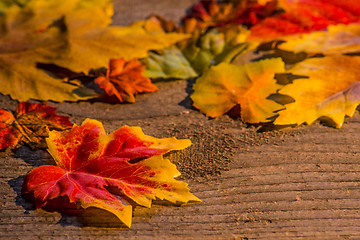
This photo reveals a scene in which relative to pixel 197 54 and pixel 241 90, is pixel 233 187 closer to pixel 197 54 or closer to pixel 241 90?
pixel 241 90

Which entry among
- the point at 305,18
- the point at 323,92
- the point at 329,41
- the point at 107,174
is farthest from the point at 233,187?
the point at 305,18

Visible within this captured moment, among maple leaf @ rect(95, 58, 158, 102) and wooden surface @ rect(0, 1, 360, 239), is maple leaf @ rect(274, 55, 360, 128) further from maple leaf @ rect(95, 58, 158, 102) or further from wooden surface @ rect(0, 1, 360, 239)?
maple leaf @ rect(95, 58, 158, 102)

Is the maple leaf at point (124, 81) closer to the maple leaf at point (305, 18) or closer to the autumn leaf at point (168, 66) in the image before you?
the autumn leaf at point (168, 66)

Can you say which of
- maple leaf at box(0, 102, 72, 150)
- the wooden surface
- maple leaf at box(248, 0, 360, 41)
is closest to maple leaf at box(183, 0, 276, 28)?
maple leaf at box(248, 0, 360, 41)

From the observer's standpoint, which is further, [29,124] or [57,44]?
[57,44]

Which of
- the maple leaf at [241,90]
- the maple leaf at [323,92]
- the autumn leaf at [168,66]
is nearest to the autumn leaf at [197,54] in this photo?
the autumn leaf at [168,66]
